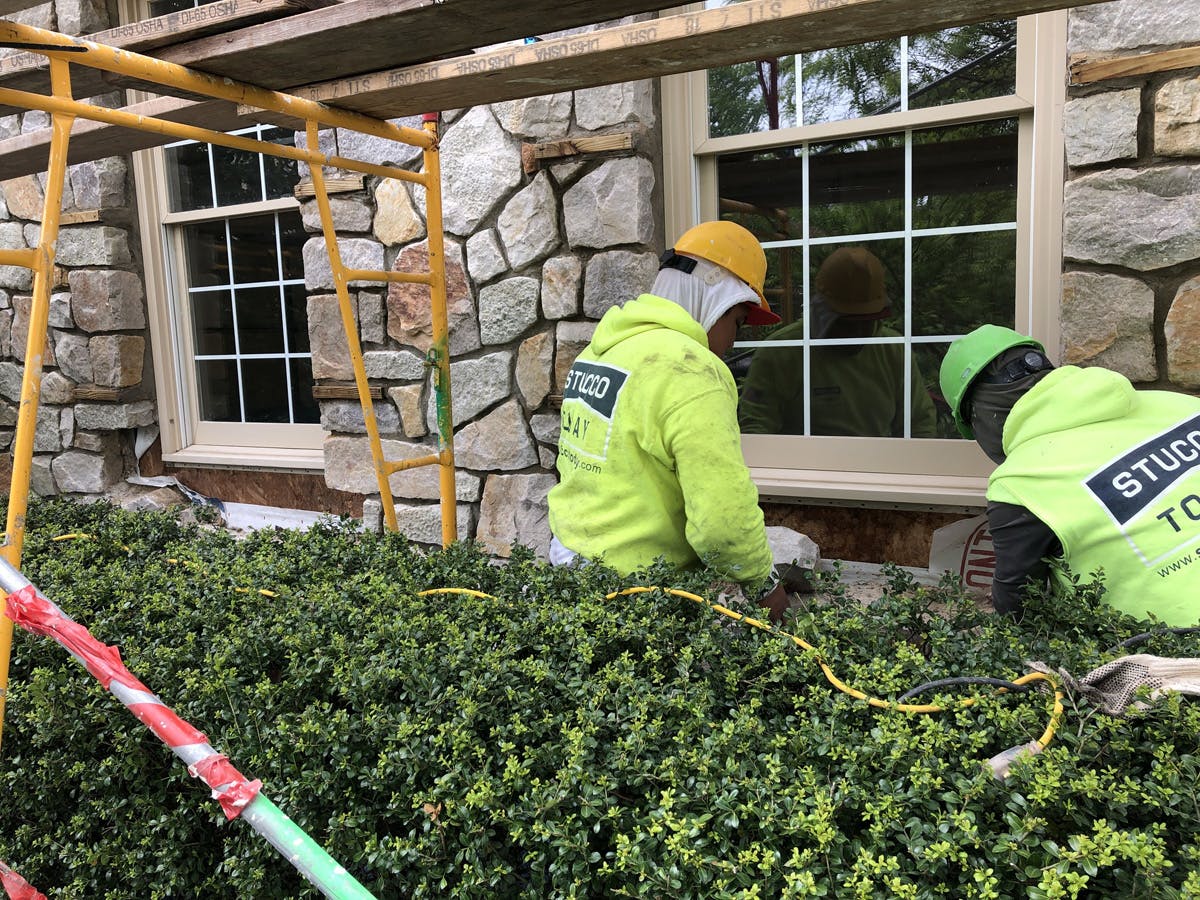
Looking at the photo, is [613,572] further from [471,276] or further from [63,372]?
[63,372]

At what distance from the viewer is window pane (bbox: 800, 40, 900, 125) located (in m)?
3.22

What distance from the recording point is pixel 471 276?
3.84m

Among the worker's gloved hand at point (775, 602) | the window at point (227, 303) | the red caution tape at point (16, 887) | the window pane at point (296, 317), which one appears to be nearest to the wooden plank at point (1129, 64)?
the worker's gloved hand at point (775, 602)

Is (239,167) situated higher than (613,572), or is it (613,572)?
(239,167)

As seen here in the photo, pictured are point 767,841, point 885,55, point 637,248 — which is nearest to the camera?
point 767,841

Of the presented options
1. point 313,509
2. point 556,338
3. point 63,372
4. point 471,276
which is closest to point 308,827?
point 556,338

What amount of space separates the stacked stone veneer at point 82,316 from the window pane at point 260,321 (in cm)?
71

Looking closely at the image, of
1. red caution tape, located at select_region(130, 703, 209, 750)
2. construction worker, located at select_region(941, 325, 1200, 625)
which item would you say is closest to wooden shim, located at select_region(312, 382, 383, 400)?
red caution tape, located at select_region(130, 703, 209, 750)

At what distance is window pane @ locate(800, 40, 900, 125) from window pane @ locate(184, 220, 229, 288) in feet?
11.4

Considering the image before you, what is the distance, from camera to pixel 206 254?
5035 millimetres

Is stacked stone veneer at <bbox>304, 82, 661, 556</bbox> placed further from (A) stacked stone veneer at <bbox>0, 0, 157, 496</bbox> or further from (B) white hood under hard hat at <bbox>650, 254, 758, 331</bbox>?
(A) stacked stone veneer at <bbox>0, 0, 157, 496</bbox>

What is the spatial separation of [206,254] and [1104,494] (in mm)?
4887

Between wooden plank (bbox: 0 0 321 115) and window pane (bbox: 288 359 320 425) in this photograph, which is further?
window pane (bbox: 288 359 320 425)

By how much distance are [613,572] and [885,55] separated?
235cm
